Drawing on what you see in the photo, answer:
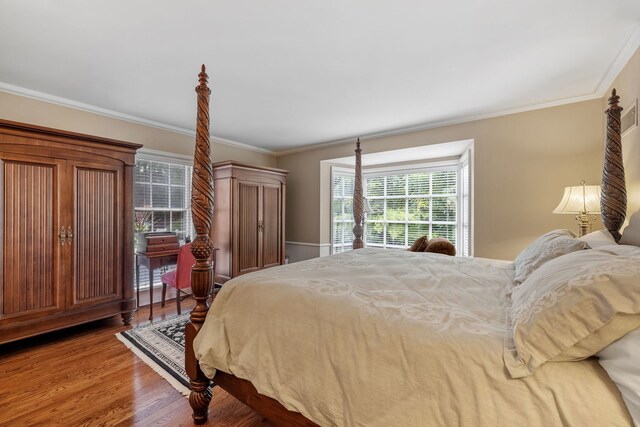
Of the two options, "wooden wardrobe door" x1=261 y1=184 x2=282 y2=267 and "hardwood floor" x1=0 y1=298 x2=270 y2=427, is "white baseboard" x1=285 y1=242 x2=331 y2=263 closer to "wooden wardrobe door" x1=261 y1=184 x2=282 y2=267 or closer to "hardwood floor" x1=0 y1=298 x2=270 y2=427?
"wooden wardrobe door" x1=261 y1=184 x2=282 y2=267

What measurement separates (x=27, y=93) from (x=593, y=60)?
5024 mm

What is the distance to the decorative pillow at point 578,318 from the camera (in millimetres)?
753

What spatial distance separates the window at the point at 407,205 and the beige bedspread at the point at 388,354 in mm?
3156

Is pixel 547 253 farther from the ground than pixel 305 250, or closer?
farther from the ground

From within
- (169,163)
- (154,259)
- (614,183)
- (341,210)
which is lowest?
(154,259)

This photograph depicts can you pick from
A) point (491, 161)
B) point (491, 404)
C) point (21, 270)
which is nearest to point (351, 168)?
point (491, 161)

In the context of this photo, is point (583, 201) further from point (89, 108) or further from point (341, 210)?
point (89, 108)

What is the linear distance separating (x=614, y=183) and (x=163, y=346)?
3.49m

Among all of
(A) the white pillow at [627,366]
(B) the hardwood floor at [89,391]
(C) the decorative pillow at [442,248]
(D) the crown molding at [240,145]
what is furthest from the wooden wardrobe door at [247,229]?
(A) the white pillow at [627,366]

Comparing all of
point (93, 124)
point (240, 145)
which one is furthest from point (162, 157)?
point (240, 145)

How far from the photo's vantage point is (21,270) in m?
2.35

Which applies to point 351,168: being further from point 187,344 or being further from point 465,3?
point 187,344

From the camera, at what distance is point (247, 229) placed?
14.1 ft

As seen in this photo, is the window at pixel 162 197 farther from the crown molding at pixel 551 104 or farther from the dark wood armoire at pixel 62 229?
the crown molding at pixel 551 104
